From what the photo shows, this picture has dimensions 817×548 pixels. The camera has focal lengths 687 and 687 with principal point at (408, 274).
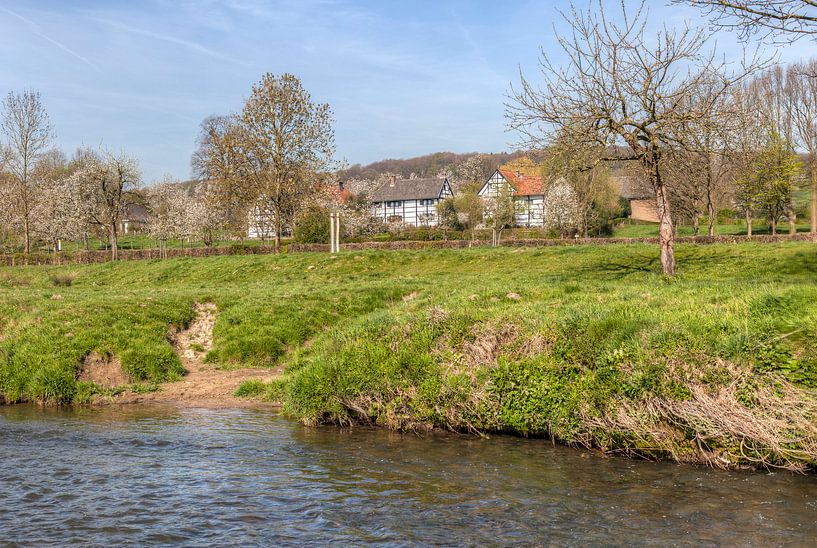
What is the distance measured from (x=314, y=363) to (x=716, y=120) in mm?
15776

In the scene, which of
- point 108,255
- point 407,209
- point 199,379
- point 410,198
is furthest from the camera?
point 407,209

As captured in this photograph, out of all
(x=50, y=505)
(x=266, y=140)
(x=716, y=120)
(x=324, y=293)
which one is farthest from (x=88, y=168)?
(x=50, y=505)

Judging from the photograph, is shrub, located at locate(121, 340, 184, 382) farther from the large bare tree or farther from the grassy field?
the large bare tree

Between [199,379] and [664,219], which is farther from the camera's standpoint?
[664,219]

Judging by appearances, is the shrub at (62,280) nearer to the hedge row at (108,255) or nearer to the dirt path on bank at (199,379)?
the hedge row at (108,255)

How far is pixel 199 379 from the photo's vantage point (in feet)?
53.8

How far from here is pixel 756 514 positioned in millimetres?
7844

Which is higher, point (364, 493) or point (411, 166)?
point (411, 166)

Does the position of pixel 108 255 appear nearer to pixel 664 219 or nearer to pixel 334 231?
pixel 334 231

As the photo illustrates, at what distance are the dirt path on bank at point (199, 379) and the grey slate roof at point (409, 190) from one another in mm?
105504

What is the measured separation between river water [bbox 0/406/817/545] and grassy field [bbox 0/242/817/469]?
0.50m

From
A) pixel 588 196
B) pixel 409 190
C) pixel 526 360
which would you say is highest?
pixel 409 190

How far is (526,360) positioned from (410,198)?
376 ft

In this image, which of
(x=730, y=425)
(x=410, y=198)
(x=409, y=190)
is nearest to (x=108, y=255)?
(x=730, y=425)
